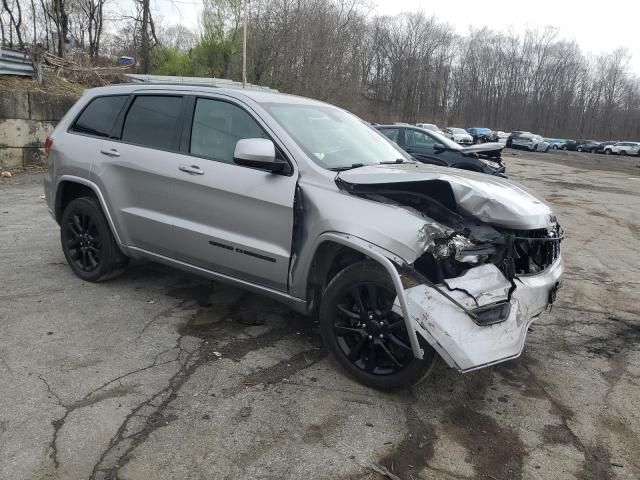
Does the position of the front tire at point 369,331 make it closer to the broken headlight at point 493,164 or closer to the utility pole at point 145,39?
the broken headlight at point 493,164

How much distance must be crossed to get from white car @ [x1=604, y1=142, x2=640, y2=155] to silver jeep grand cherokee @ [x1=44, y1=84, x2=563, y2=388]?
5566 centimetres

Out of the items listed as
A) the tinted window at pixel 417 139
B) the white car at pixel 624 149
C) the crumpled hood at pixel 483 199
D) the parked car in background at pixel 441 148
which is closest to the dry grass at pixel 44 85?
the parked car in background at pixel 441 148

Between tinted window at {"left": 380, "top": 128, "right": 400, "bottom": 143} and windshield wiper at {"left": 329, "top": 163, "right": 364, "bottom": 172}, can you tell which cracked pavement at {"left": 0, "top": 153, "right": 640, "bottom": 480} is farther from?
tinted window at {"left": 380, "top": 128, "right": 400, "bottom": 143}

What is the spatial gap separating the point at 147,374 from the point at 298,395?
1.00 m

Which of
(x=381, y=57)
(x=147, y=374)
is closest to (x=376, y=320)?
(x=147, y=374)

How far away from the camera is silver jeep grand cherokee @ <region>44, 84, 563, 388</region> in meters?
2.92

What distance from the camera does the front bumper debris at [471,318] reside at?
109 inches

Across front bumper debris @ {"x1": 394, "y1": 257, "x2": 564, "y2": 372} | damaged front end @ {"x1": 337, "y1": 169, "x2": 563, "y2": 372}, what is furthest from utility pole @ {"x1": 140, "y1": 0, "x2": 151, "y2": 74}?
front bumper debris @ {"x1": 394, "y1": 257, "x2": 564, "y2": 372}

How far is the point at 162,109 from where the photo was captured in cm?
440

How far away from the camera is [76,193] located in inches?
199

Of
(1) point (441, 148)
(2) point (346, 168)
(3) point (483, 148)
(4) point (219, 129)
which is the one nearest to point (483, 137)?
(3) point (483, 148)

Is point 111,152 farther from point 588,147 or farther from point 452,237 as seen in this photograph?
point 588,147

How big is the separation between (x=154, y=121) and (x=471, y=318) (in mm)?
3091

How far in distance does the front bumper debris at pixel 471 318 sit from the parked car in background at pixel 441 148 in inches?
330
